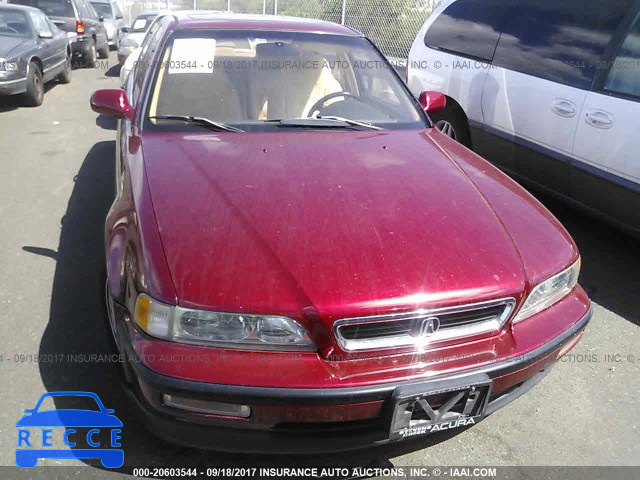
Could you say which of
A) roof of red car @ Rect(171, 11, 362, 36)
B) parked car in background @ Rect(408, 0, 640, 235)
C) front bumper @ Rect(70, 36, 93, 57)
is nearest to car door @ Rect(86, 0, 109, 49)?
front bumper @ Rect(70, 36, 93, 57)

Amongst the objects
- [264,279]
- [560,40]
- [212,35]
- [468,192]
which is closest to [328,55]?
[212,35]

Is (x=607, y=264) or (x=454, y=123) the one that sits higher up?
(x=454, y=123)

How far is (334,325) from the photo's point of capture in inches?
68.7

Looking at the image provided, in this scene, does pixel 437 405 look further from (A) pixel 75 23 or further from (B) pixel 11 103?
(A) pixel 75 23

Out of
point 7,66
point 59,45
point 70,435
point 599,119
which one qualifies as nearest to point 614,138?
point 599,119

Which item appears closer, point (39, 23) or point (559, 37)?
point (559, 37)

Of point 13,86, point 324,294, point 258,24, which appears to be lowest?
point 13,86

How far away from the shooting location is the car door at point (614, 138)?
134 inches

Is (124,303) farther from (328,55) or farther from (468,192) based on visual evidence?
(328,55)

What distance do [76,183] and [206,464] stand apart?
3614 mm

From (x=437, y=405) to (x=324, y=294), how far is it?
0.55m

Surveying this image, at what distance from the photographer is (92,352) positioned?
2705 millimetres

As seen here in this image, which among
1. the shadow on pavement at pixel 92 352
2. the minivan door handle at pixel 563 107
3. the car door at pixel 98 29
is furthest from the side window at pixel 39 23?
the minivan door handle at pixel 563 107

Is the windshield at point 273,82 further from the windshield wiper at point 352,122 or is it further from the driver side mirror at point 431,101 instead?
the driver side mirror at point 431,101
